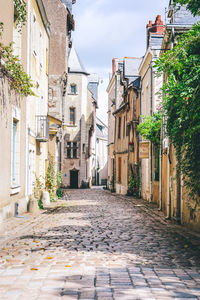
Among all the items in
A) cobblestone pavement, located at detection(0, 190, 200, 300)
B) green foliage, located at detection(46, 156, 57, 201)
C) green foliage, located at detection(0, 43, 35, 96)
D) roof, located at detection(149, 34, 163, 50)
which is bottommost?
cobblestone pavement, located at detection(0, 190, 200, 300)

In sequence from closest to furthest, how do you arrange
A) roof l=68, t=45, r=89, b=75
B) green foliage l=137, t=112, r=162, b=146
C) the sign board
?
green foliage l=137, t=112, r=162, b=146 → the sign board → roof l=68, t=45, r=89, b=75

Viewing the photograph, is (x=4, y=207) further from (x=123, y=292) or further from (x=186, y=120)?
(x=123, y=292)

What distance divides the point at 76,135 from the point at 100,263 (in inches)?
1581

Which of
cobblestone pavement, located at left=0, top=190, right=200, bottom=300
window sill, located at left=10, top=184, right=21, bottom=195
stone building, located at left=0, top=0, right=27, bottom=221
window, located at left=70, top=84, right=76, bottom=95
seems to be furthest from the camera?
window, located at left=70, top=84, right=76, bottom=95

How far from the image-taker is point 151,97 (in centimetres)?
2134

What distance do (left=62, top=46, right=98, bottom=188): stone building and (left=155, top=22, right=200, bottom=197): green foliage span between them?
36.5 m

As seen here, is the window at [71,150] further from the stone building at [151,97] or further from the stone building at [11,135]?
the stone building at [11,135]

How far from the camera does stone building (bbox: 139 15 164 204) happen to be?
20125 mm

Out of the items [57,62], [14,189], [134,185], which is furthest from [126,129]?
[14,189]

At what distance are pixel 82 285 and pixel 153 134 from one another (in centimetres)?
1357

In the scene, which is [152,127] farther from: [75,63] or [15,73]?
[75,63]

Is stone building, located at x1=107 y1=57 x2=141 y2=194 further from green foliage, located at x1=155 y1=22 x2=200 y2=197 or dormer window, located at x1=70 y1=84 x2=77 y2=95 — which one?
green foliage, located at x1=155 y1=22 x2=200 y2=197

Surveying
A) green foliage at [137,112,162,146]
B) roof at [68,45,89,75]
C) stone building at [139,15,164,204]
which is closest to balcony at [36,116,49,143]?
green foliage at [137,112,162,146]

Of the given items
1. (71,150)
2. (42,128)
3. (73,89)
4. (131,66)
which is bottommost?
(42,128)
